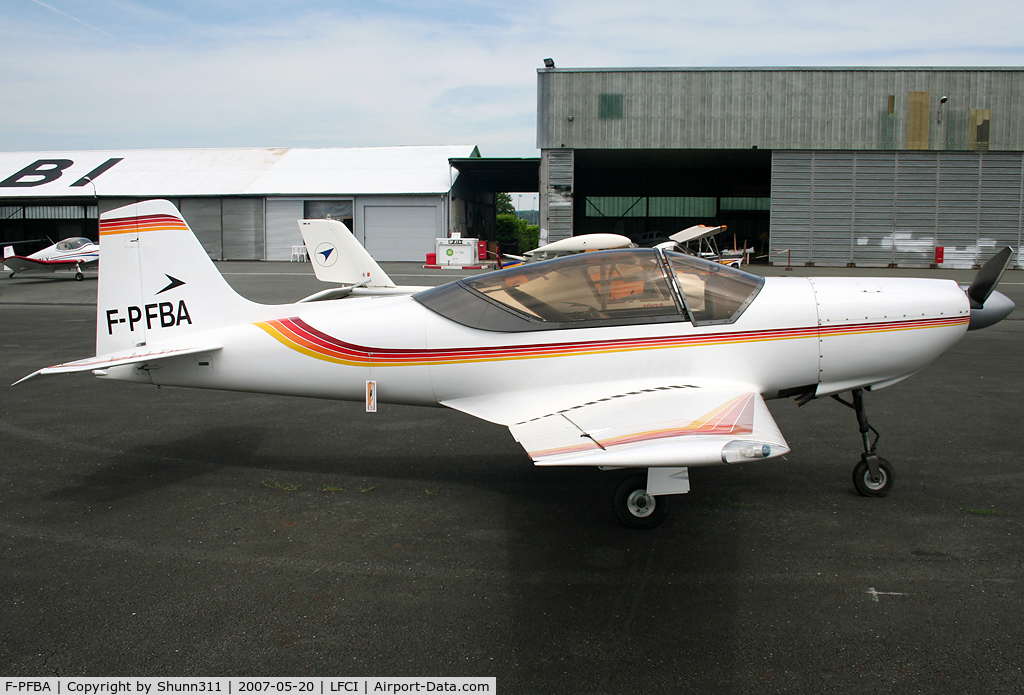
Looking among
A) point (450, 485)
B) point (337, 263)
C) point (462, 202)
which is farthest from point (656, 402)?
point (462, 202)

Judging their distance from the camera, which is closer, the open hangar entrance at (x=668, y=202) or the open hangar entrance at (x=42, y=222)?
the open hangar entrance at (x=42, y=222)

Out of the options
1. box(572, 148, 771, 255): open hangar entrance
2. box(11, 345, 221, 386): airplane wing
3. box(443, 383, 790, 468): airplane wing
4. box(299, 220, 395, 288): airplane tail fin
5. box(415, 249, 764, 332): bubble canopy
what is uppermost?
box(572, 148, 771, 255): open hangar entrance

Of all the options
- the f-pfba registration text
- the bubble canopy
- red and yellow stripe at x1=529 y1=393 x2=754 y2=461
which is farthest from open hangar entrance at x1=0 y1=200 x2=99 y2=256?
red and yellow stripe at x1=529 y1=393 x2=754 y2=461

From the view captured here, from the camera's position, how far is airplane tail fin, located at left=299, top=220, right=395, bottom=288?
46.9 feet

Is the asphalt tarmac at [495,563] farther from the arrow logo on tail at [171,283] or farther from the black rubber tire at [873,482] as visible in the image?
the arrow logo on tail at [171,283]

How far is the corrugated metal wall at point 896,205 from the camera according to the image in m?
33.1

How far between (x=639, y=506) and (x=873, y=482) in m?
1.85

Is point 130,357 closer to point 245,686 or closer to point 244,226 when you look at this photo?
point 245,686

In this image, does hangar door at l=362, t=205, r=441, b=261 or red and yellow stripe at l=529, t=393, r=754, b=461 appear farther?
hangar door at l=362, t=205, r=441, b=261

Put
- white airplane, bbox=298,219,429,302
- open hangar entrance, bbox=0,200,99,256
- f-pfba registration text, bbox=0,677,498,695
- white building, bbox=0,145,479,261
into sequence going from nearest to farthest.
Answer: f-pfba registration text, bbox=0,677,498,695 → white airplane, bbox=298,219,429,302 → white building, bbox=0,145,479,261 → open hangar entrance, bbox=0,200,99,256

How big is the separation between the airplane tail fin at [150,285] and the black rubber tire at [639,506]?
10.5 feet

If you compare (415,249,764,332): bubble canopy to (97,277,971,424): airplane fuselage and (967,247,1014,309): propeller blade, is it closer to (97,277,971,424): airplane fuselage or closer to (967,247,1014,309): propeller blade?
(97,277,971,424): airplane fuselage

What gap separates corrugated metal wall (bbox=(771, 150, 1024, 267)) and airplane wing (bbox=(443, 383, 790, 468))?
32337 millimetres

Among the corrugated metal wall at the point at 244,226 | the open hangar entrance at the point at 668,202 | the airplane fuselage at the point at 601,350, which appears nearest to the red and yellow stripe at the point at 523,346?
the airplane fuselage at the point at 601,350
